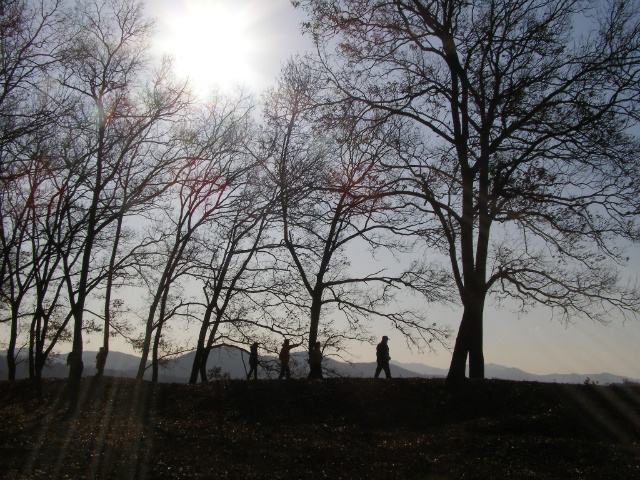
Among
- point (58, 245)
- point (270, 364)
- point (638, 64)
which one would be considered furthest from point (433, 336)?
point (58, 245)

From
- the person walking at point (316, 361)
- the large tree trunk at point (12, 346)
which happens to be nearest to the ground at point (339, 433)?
the person walking at point (316, 361)

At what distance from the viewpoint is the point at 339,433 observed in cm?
1164

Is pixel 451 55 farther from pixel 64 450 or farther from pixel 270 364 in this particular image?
pixel 270 364

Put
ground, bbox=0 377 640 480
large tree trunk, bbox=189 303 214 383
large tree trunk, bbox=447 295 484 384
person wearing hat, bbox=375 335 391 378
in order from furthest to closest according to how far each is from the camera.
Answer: large tree trunk, bbox=189 303 214 383
person wearing hat, bbox=375 335 391 378
large tree trunk, bbox=447 295 484 384
ground, bbox=0 377 640 480

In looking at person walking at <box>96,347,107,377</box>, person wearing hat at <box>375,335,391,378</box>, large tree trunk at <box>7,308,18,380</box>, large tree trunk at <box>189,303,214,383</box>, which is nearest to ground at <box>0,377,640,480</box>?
person wearing hat at <box>375,335,391,378</box>

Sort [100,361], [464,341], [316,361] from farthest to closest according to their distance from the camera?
[100,361], [316,361], [464,341]

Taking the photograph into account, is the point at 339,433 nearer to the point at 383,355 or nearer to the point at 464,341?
the point at 464,341

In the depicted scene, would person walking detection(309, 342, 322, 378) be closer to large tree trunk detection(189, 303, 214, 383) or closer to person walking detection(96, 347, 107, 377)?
large tree trunk detection(189, 303, 214, 383)

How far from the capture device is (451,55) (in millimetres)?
13906

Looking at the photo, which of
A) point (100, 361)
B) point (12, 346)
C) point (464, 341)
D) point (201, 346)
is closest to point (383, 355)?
point (464, 341)

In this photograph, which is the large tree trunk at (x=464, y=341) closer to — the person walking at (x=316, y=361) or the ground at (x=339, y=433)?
the ground at (x=339, y=433)

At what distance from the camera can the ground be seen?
9.09 m

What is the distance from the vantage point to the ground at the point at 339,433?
909 centimetres

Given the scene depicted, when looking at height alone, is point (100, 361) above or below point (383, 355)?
above
